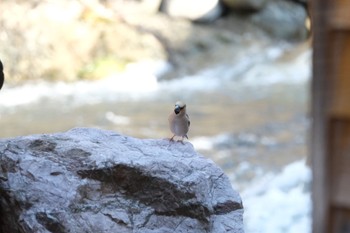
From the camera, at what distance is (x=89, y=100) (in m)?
7.71

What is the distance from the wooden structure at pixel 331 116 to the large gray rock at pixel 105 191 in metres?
1.68

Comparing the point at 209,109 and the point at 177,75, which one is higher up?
the point at 177,75

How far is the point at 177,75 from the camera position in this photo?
30.1ft

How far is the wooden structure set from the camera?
0.73 m

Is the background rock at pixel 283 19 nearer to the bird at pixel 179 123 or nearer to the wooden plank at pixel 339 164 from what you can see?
the bird at pixel 179 123

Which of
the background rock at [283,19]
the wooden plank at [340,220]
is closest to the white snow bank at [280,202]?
the wooden plank at [340,220]

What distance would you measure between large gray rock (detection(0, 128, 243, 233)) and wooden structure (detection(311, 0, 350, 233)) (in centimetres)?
168

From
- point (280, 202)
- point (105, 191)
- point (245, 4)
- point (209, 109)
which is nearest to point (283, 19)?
point (245, 4)

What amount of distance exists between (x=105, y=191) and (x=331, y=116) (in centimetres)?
184

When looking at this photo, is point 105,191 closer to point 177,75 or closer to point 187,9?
point 177,75

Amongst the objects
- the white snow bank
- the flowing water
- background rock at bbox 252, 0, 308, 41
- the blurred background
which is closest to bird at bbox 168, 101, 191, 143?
the white snow bank

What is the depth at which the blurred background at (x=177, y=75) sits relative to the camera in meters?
5.55

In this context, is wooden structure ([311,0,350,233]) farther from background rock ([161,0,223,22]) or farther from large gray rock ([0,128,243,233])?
background rock ([161,0,223,22])

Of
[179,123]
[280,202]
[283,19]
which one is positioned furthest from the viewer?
[283,19]
